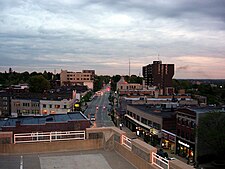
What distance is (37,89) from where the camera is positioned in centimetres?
13025

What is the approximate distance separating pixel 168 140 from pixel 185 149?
5.94 m

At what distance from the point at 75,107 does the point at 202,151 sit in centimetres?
5121

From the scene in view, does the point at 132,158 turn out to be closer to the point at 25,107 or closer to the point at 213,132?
the point at 213,132

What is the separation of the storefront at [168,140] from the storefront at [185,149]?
4.54ft

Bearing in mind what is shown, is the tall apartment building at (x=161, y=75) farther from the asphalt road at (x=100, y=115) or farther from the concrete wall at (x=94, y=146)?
the concrete wall at (x=94, y=146)

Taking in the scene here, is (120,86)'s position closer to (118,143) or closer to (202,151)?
(202,151)

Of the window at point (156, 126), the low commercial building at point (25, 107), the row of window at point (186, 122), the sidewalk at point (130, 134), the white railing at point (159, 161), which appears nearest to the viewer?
the white railing at point (159, 161)

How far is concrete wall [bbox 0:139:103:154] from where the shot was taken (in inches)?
524

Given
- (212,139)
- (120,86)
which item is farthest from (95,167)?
(120,86)

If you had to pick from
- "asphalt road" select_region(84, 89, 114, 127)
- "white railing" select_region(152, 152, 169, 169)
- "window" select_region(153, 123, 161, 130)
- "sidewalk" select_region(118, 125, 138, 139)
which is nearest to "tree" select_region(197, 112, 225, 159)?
"window" select_region(153, 123, 161, 130)

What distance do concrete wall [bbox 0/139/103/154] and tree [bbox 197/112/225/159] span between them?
1075 inches

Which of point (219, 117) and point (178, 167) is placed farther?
point (219, 117)

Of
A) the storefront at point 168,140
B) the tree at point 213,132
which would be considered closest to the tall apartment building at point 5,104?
the storefront at point 168,140

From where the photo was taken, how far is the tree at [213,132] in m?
38.0
